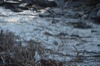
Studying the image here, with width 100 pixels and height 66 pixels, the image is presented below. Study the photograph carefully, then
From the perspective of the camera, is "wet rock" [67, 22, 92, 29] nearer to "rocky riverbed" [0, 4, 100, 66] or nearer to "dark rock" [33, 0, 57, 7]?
"rocky riverbed" [0, 4, 100, 66]

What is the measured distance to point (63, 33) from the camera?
28.6 feet

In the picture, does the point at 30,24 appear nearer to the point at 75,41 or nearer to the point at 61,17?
the point at 61,17

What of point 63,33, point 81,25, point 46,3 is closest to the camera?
point 63,33

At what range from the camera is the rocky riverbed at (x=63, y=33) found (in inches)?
246

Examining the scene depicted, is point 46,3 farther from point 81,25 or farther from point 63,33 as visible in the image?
point 63,33

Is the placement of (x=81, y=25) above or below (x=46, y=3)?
below

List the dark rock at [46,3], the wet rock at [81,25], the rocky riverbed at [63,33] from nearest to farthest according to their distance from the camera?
the rocky riverbed at [63,33]
the wet rock at [81,25]
the dark rock at [46,3]

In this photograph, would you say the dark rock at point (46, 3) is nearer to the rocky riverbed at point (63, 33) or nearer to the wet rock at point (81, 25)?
the rocky riverbed at point (63, 33)

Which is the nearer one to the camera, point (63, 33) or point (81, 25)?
point (63, 33)

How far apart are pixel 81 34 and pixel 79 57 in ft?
8.74

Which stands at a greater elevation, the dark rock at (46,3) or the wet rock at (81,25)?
the dark rock at (46,3)

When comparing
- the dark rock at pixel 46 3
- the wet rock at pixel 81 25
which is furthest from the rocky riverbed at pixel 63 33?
the dark rock at pixel 46 3

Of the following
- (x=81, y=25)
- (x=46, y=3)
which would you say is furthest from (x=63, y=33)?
(x=46, y=3)

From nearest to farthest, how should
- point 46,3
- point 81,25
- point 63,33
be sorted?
1. point 63,33
2. point 81,25
3. point 46,3
